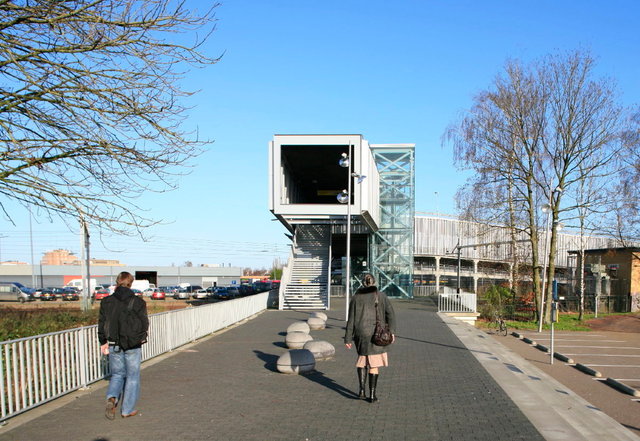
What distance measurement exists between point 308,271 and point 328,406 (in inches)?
972

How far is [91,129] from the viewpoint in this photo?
9.82 m

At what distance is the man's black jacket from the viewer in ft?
23.2

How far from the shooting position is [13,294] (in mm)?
55250

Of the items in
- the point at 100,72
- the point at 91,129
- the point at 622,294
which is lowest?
the point at 622,294

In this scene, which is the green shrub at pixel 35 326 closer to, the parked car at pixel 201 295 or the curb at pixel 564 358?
the curb at pixel 564 358

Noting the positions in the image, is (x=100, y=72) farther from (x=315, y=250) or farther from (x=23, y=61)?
(x=315, y=250)

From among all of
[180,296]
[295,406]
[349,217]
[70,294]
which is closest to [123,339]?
[295,406]

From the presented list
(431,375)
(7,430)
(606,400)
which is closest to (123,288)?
(7,430)

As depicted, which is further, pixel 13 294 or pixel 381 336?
pixel 13 294

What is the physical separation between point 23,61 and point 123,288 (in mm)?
4562

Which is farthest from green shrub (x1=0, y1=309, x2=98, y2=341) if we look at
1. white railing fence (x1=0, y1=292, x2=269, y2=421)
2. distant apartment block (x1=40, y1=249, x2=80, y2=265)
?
distant apartment block (x1=40, y1=249, x2=80, y2=265)

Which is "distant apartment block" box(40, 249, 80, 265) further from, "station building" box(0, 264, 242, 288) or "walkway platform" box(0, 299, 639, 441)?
"walkway platform" box(0, 299, 639, 441)

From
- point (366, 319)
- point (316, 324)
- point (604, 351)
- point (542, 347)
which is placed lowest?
point (604, 351)

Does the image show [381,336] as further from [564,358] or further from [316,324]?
[564,358]
